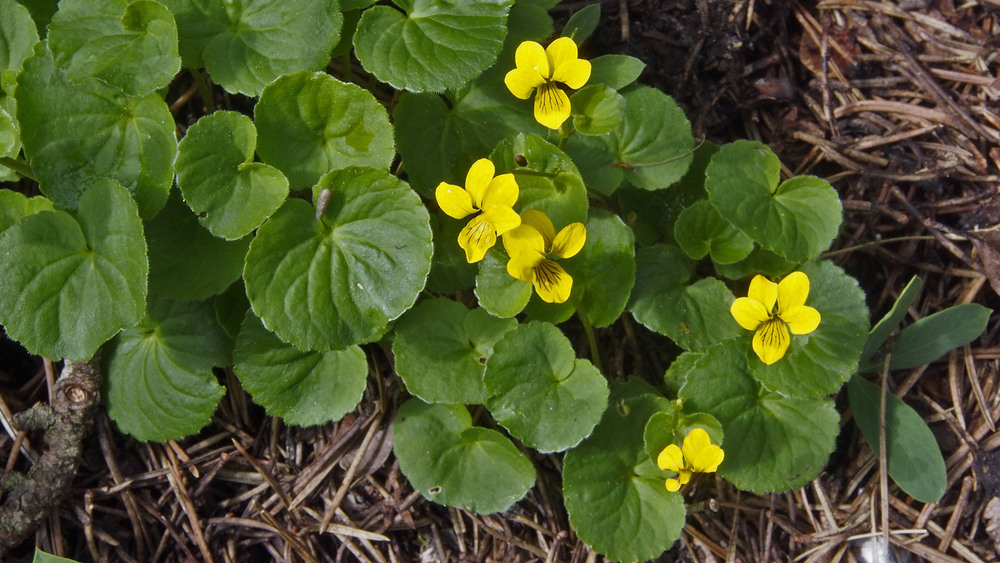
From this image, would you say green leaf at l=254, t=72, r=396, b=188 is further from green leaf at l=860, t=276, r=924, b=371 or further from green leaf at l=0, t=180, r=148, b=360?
green leaf at l=860, t=276, r=924, b=371

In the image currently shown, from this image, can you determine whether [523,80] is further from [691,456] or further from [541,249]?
[691,456]

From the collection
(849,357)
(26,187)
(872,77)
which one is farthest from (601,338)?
(26,187)

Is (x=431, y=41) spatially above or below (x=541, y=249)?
above

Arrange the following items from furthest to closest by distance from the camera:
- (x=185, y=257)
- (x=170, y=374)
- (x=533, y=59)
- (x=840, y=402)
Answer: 1. (x=840, y=402)
2. (x=170, y=374)
3. (x=185, y=257)
4. (x=533, y=59)

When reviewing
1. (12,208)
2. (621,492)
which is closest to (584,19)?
(621,492)

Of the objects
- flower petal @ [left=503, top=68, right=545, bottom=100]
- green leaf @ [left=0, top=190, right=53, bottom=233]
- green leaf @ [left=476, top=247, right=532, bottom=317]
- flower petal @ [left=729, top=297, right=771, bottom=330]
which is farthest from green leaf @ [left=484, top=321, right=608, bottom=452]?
green leaf @ [left=0, top=190, right=53, bottom=233]

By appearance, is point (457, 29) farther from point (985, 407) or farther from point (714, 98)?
point (985, 407)
